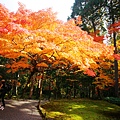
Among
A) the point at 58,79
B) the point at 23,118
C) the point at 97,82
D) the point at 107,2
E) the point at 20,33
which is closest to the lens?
the point at 20,33

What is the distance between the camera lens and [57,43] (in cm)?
909

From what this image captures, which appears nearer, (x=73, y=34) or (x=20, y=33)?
(x=20, y=33)

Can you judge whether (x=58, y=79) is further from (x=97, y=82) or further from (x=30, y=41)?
(x=30, y=41)

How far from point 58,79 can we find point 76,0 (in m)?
9.67

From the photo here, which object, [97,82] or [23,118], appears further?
[97,82]

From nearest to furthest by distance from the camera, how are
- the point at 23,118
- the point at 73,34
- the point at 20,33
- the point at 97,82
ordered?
the point at 20,33, the point at 73,34, the point at 23,118, the point at 97,82

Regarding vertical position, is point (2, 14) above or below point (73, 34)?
above

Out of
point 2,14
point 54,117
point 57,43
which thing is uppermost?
point 2,14

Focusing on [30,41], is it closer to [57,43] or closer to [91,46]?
[57,43]

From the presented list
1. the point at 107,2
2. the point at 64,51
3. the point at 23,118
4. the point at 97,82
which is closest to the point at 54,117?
the point at 23,118

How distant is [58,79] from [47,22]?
1486 cm

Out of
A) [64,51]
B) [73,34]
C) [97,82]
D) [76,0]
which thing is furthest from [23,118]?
[76,0]

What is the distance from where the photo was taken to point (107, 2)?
1950cm

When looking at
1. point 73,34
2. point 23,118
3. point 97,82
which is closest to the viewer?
point 73,34
